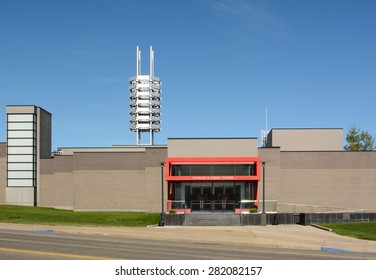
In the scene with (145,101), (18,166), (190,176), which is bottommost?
(190,176)

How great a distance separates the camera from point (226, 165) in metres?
56.9

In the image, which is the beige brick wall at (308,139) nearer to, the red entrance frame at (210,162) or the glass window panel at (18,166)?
the red entrance frame at (210,162)

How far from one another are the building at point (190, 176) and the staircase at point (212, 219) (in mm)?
4026

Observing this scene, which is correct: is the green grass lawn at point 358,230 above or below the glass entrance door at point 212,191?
below

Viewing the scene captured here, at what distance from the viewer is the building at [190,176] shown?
5622 cm

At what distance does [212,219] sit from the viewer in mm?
47156

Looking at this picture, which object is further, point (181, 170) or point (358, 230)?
point (181, 170)

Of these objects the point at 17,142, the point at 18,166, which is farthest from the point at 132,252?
the point at 17,142

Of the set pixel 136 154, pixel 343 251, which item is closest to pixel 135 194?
pixel 136 154

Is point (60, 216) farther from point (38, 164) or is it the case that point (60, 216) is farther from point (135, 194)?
point (38, 164)

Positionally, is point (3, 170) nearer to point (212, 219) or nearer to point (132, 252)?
point (212, 219)

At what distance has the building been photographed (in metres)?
56.2

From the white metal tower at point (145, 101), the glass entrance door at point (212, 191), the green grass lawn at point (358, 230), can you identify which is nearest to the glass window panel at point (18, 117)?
the glass entrance door at point (212, 191)

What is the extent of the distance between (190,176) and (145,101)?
85.7 metres
